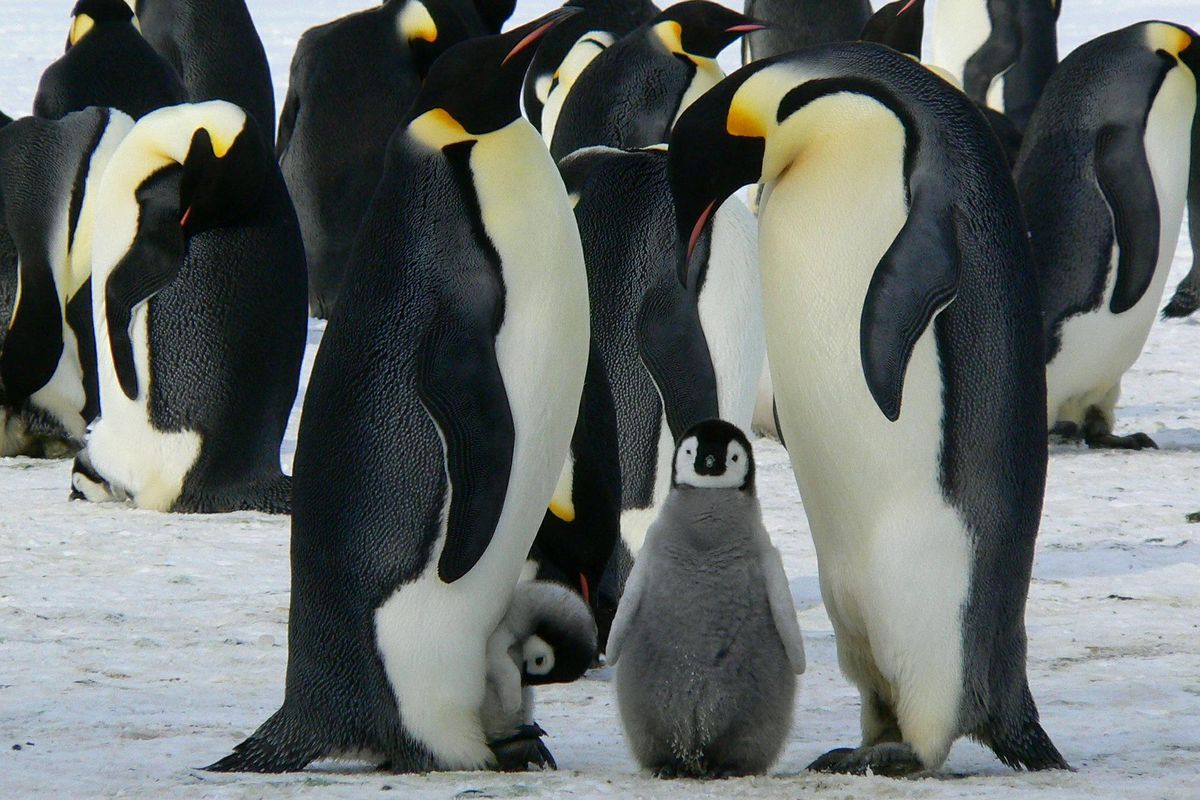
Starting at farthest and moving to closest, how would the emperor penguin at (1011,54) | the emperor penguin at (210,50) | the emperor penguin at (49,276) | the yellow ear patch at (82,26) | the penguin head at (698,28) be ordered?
the emperor penguin at (1011,54), the emperor penguin at (210,50), the yellow ear patch at (82,26), the emperor penguin at (49,276), the penguin head at (698,28)

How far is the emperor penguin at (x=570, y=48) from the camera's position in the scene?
836 centimetres

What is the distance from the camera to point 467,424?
285cm

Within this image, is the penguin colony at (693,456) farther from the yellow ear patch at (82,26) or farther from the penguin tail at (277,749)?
the yellow ear patch at (82,26)

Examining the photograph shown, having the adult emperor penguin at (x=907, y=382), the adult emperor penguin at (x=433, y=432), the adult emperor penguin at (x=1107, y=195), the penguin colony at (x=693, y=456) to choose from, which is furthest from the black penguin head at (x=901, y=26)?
the adult emperor penguin at (x=433, y=432)

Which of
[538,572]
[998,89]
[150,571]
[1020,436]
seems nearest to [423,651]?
[538,572]

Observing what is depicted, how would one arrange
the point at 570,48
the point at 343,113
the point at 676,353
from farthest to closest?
the point at 570,48 → the point at 343,113 → the point at 676,353

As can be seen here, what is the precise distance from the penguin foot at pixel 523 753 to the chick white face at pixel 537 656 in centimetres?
13

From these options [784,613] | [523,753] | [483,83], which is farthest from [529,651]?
[483,83]

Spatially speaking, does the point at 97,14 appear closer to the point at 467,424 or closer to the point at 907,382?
the point at 467,424

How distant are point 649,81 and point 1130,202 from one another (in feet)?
6.41

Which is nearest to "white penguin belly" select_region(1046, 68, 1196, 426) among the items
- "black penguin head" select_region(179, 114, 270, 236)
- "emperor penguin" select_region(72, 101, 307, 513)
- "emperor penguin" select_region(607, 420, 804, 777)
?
"emperor penguin" select_region(72, 101, 307, 513)

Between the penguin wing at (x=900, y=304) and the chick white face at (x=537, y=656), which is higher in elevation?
the penguin wing at (x=900, y=304)

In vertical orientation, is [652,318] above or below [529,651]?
above

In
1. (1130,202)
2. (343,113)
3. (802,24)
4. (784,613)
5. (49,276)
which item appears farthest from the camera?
(802,24)
